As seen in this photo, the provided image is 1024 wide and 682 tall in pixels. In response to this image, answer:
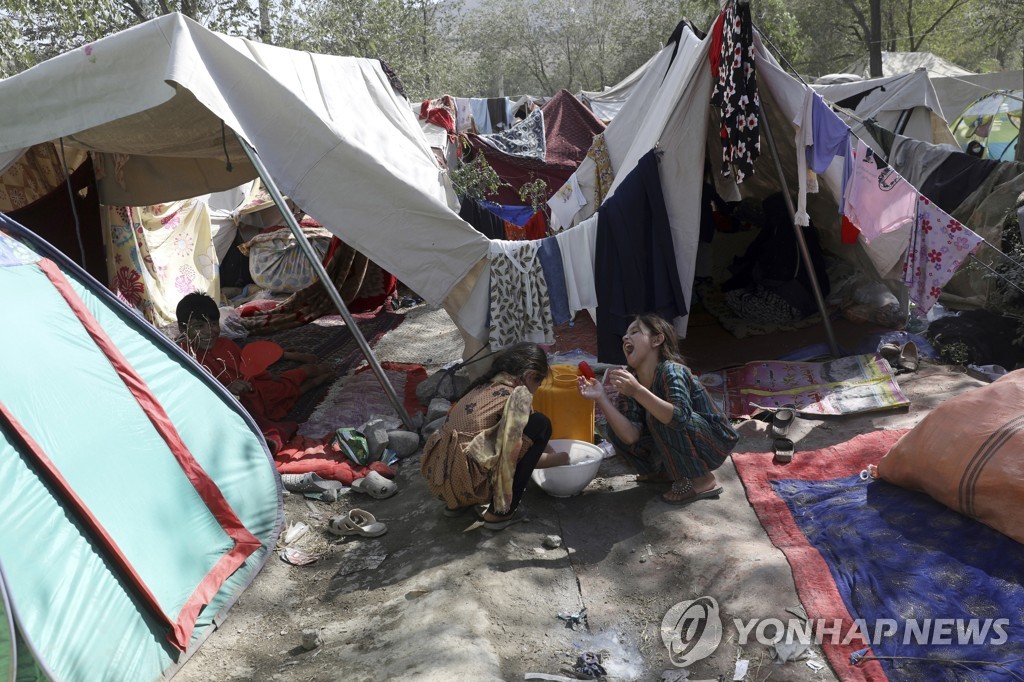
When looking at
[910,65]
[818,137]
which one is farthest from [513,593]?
[910,65]

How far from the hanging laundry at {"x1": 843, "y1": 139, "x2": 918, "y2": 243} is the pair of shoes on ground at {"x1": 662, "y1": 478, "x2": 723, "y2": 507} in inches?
79.7

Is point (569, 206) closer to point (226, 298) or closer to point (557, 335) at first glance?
point (557, 335)

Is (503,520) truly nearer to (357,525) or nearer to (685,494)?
(357,525)

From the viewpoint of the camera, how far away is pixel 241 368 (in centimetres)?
491

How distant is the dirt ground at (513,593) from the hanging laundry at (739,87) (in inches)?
75.2

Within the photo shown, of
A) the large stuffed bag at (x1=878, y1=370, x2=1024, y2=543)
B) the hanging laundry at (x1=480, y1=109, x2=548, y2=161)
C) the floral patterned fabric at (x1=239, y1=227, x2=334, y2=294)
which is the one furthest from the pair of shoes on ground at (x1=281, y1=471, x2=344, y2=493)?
the hanging laundry at (x1=480, y1=109, x2=548, y2=161)

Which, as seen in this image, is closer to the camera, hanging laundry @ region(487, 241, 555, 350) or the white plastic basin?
the white plastic basin

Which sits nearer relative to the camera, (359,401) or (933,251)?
(933,251)

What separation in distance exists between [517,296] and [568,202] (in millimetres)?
2411

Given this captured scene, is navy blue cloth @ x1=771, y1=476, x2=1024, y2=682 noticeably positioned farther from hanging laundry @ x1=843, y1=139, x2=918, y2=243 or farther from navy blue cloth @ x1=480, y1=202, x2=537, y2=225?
navy blue cloth @ x1=480, y1=202, x2=537, y2=225

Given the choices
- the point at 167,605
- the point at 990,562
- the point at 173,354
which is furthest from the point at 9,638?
the point at 990,562

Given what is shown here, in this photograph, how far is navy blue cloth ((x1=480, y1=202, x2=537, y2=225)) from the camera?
838cm

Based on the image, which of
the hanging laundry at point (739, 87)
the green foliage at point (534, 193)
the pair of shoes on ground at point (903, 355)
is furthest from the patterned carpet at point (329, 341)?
the pair of shoes on ground at point (903, 355)

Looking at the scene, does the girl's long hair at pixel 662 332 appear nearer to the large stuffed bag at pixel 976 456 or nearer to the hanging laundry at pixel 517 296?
the large stuffed bag at pixel 976 456
